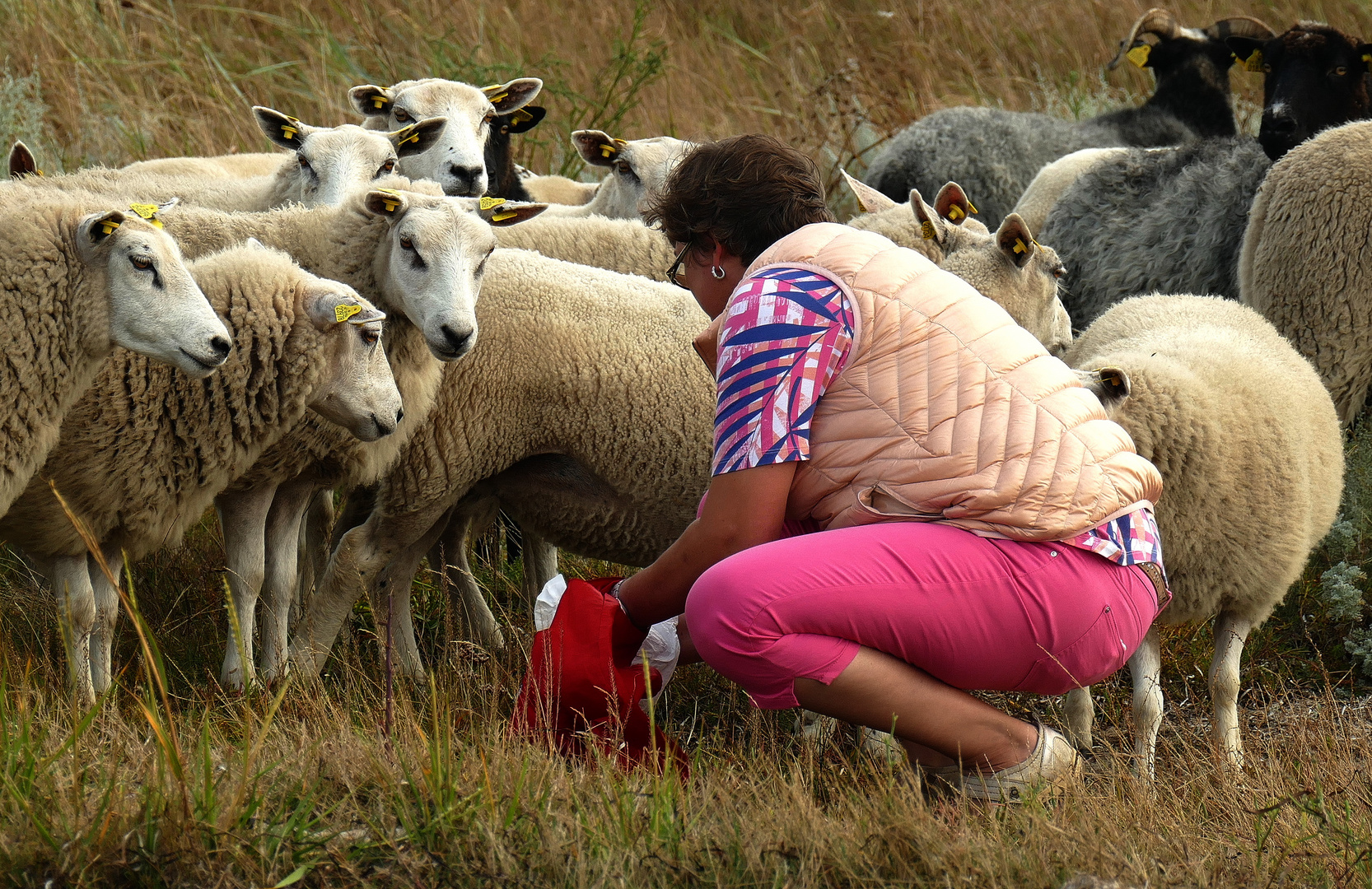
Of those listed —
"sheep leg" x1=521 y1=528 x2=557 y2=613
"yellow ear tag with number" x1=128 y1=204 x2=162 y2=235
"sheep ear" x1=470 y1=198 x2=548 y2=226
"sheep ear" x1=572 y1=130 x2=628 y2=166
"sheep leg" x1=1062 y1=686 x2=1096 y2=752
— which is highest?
"yellow ear tag with number" x1=128 y1=204 x2=162 y2=235

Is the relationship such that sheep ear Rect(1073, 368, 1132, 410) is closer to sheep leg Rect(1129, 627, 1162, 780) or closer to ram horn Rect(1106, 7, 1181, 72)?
sheep leg Rect(1129, 627, 1162, 780)

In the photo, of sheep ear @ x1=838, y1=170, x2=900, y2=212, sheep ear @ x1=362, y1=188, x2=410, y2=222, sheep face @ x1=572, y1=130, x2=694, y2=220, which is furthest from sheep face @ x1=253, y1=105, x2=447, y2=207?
sheep ear @ x1=838, y1=170, x2=900, y2=212

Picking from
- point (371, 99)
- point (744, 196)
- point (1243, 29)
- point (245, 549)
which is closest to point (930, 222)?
point (744, 196)

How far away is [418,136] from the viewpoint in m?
4.85

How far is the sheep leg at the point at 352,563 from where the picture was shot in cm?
365

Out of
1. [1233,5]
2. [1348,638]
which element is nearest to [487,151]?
[1348,638]

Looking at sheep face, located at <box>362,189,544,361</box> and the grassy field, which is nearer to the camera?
the grassy field

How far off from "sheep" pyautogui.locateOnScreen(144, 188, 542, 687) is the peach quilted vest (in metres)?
1.18

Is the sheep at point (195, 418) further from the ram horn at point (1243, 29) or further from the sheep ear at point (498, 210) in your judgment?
the ram horn at point (1243, 29)

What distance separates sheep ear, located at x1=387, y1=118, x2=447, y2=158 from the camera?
4.76 metres

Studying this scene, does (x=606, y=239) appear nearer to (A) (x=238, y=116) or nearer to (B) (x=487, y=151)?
(B) (x=487, y=151)

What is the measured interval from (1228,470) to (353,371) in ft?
7.14

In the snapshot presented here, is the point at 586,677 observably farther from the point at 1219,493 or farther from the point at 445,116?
the point at 445,116

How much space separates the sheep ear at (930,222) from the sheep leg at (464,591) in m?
1.57
